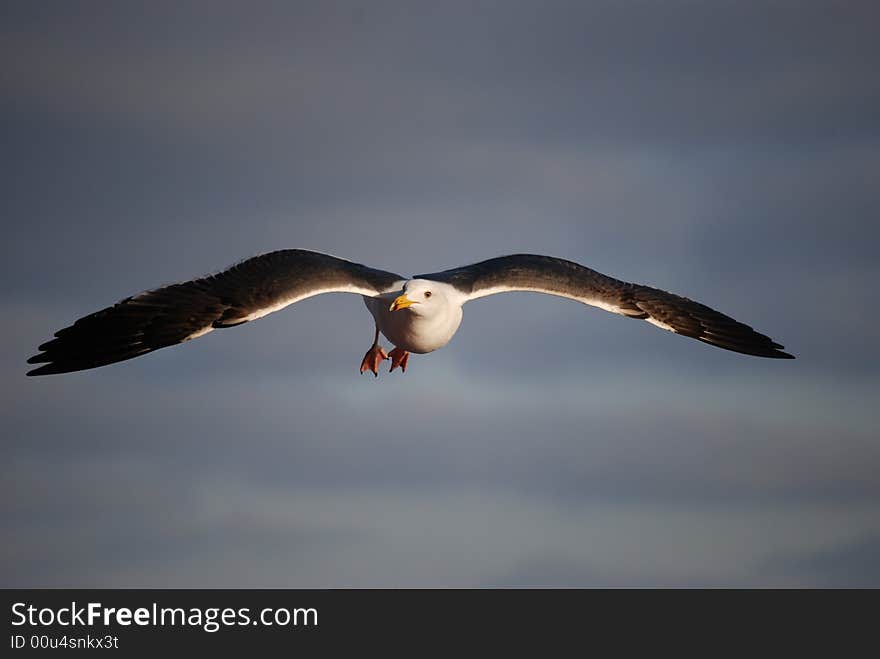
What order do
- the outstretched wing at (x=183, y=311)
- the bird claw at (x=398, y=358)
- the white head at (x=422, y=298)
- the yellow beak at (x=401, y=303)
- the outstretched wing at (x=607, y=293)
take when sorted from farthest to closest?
the bird claw at (x=398, y=358)
the outstretched wing at (x=607, y=293)
the white head at (x=422, y=298)
the yellow beak at (x=401, y=303)
the outstretched wing at (x=183, y=311)

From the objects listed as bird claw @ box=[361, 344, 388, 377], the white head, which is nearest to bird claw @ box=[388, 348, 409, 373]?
bird claw @ box=[361, 344, 388, 377]

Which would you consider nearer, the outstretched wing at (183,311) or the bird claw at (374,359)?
the outstretched wing at (183,311)

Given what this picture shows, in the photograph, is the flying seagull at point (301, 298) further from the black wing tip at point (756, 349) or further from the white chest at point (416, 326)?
the black wing tip at point (756, 349)

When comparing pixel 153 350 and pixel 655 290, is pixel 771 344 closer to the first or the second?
pixel 655 290

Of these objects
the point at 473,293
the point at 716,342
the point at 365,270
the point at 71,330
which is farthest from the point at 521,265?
the point at 71,330

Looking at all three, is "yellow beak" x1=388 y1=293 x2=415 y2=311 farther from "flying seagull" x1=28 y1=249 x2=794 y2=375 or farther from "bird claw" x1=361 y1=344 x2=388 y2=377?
"bird claw" x1=361 y1=344 x2=388 y2=377

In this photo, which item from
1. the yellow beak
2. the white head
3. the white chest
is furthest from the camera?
the white chest

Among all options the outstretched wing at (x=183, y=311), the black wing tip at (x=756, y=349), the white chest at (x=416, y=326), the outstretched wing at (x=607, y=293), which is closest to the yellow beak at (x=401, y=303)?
the white chest at (x=416, y=326)
